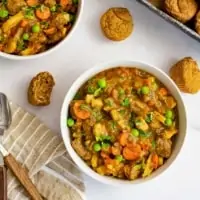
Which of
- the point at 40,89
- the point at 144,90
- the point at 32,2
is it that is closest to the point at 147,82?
the point at 144,90

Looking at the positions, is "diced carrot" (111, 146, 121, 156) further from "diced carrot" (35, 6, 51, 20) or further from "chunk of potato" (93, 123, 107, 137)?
"diced carrot" (35, 6, 51, 20)

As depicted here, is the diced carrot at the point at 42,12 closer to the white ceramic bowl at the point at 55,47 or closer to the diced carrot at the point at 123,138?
the white ceramic bowl at the point at 55,47

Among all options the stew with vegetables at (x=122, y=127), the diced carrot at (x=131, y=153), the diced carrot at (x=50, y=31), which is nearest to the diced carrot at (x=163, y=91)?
the stew with vegetables at (x=122, y=127)

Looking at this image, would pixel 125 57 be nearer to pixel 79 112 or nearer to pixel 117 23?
pixel 117 23

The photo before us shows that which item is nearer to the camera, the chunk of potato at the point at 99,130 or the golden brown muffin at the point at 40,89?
the chunk of potato at the point at 99,130

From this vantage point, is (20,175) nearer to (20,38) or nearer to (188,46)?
(20,38)
